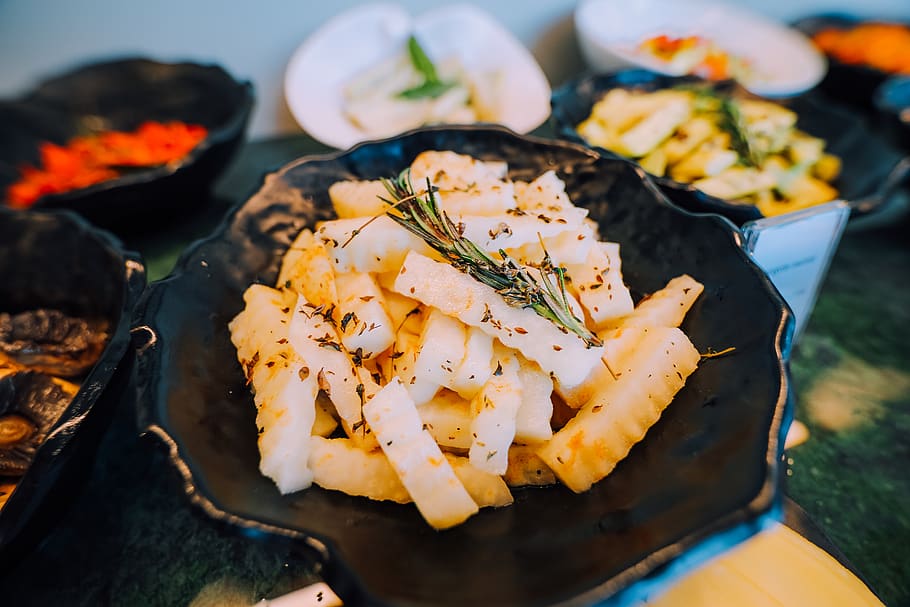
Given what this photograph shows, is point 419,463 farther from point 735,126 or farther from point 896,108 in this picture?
point 896,108

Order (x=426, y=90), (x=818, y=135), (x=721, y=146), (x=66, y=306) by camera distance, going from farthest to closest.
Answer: (x=426, y=90)
(x=818, y=135)
(x=721, y=146)
(x=66, y=306)

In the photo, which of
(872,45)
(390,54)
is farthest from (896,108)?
(390,54)

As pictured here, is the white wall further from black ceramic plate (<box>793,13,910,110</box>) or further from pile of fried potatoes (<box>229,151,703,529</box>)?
pile of fried potatoes (<box>229,151,703,529</box>)

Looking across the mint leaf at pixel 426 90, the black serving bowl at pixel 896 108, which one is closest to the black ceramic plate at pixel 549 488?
the mint leaf at pixel 426 90

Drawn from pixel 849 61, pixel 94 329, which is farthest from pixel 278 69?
pixel 849 61

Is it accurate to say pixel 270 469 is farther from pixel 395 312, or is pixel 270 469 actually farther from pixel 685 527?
pixel 685 527

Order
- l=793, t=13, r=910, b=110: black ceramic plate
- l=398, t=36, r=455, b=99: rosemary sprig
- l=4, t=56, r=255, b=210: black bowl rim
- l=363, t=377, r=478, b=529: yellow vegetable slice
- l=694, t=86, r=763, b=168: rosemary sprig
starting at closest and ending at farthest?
l=363, t=377, r=478, b=529: yellow vegetable slice, l=4, t=56, r=255, b=210: black bowl rim, l=694, t=86, r=763, b=168: rosemary sprig, l=398, t=36, r=455, b=99: rosemary sprig, l=793, t=13, r=910, b=110: black ceramic plate

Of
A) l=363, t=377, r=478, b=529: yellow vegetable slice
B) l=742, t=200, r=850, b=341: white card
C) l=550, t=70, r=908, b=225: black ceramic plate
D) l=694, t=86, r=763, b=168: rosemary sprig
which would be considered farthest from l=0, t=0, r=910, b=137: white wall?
l=363, t=377, r=478, b=529: yellow vegetable slice
